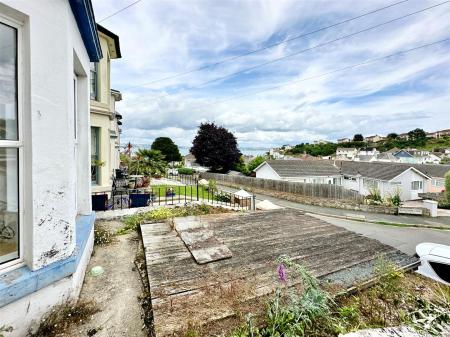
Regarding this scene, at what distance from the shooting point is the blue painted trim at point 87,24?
3362 mm

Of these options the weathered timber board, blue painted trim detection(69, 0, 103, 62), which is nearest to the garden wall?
the weathered timber board

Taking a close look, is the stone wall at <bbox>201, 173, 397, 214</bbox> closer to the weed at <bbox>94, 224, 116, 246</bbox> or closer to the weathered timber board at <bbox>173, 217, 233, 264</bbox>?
the weathered timber board at <bbox>173, 217, 233, 264</bbox>

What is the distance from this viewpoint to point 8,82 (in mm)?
2488

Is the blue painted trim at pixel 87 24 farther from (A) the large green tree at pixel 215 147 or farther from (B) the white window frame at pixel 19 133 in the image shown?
(A) the large green tree at pixel 215 147

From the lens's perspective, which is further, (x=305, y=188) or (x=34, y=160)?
(x=305, y=188)

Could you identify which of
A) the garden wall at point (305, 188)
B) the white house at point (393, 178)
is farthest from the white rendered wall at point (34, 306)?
the white house at point (393, 178)

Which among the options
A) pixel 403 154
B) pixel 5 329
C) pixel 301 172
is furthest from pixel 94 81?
pixel 403 154

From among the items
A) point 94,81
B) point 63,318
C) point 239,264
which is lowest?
point 63,318

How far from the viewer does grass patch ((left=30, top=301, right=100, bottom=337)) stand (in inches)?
104

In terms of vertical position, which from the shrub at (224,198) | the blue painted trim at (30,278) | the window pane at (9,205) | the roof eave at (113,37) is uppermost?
the roof eave at (113,37)

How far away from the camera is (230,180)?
32.3 metres

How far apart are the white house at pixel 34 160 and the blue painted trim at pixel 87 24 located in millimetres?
523

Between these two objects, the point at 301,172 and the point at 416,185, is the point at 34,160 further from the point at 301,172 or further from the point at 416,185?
the point at 416,185

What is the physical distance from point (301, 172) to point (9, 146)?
32.3 m
